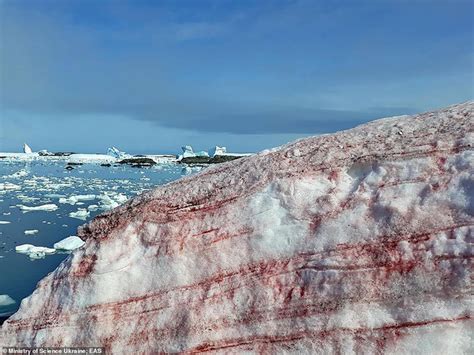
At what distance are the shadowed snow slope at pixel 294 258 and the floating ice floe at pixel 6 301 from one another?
12.7 ft

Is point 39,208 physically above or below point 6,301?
above

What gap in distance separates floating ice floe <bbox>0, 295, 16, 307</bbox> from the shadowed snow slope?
12.7 ft

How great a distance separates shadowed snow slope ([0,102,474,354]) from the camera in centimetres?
402

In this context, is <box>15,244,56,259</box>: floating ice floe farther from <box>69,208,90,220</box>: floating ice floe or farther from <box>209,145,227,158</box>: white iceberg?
<box>209,145,227,158</box>: white iceberg

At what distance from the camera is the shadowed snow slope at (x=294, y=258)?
4.02 m

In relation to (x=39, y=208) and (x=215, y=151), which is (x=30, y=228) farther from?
(x=215, y=151)

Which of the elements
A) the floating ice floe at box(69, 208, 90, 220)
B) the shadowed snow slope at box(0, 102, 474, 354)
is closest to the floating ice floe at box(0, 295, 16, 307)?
the shadowed snow slope at box(0, 102, 474, 354)

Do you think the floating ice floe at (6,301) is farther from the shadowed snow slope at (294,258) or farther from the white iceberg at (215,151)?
the white iceberg at (215,151)

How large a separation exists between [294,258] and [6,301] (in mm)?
6510

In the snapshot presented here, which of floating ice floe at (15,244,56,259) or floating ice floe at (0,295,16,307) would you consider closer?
floating ice floe at (0,295,16,307)

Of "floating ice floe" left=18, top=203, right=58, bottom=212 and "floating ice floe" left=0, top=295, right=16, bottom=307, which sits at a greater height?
"floating ice floe" left=18, top=203, right=58, bottom=212

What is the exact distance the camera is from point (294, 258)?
443 centimetres

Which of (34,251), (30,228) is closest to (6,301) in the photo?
(34,251)

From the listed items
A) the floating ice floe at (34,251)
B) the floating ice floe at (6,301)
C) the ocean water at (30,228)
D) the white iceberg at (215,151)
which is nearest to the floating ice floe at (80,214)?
the ocean water at (30,228)
